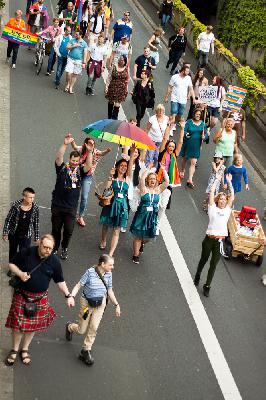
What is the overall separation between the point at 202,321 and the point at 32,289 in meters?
3.65

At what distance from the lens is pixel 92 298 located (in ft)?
35.9

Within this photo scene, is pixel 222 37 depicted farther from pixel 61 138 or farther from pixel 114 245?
pixel 114 245

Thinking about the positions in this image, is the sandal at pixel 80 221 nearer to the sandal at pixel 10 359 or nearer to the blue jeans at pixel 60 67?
the sandal at pixel 10 359

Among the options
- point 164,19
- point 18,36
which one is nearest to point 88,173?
point 18,36

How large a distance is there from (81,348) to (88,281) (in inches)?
47.6

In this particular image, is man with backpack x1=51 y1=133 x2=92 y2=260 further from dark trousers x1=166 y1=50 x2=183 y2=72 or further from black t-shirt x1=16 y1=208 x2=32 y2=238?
dark trousers x1=166 y1=50 x2=183 y2=72

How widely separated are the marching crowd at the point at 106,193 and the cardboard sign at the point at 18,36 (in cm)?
16

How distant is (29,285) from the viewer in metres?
10.4

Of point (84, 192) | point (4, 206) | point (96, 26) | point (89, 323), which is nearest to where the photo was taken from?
point (89, 323)

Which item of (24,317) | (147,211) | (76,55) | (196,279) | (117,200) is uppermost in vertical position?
(76,55)

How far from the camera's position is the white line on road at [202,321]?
38.3 feet

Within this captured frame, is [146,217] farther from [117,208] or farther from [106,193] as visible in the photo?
[106,193]

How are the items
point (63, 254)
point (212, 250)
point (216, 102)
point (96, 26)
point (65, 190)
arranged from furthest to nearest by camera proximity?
point (96, 26), point (216, 102), point (63, 254), point (212, 250), point (65, 190)

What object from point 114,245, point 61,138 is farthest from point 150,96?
point 114,245
